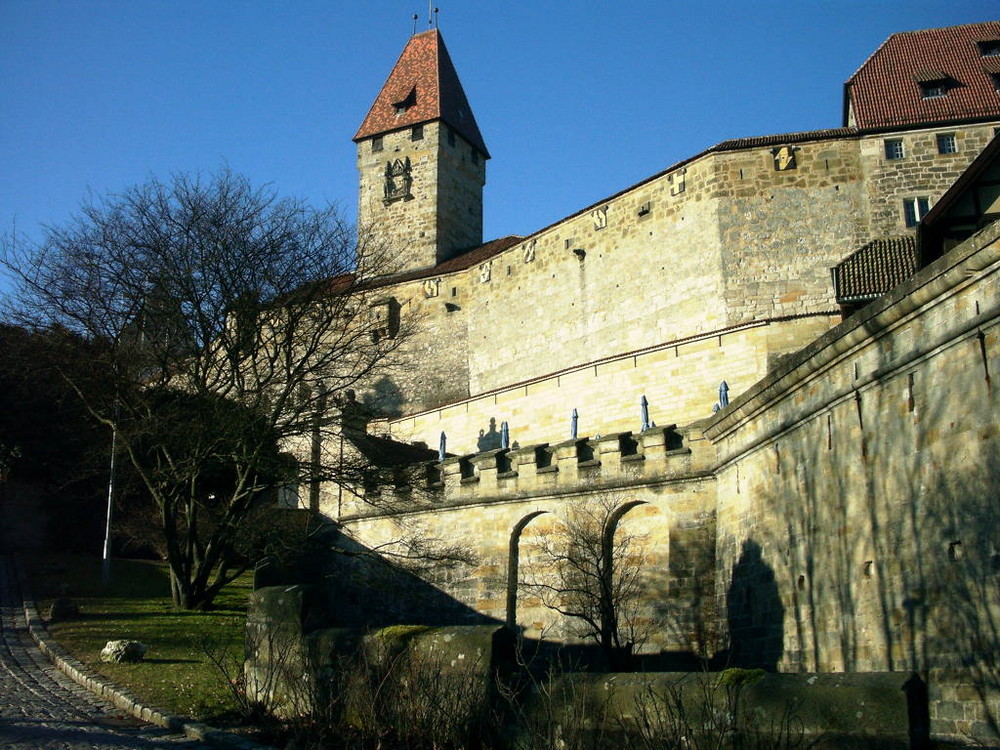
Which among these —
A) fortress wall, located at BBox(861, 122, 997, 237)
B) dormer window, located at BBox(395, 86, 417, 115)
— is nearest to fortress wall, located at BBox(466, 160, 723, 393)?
fortress wall, located at BBox(861, 122, 997, 237)

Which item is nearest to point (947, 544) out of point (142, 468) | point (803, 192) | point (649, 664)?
point (649, 664)

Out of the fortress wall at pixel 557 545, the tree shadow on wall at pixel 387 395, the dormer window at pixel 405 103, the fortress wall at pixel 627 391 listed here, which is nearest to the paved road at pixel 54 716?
the fortress wall at pixel 557 545

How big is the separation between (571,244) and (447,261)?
471 inches

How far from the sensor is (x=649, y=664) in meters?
15.0

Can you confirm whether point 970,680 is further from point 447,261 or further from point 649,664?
point 447,261

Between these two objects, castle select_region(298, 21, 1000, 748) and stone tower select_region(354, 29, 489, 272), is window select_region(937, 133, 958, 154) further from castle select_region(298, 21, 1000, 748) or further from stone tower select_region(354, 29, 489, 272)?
stone tower select_region(354, 29, 489, 272)

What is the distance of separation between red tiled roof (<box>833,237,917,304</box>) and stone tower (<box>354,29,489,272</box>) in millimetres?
28028

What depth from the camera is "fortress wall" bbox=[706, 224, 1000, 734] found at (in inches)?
344

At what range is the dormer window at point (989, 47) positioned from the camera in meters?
35.9

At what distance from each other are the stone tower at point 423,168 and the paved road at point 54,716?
39761 mm

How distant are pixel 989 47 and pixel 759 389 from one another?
95.7 feet

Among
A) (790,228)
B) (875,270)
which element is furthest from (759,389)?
(790,228)

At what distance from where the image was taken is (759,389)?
13.6 meters

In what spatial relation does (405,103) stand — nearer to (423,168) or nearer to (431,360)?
(423,168)
